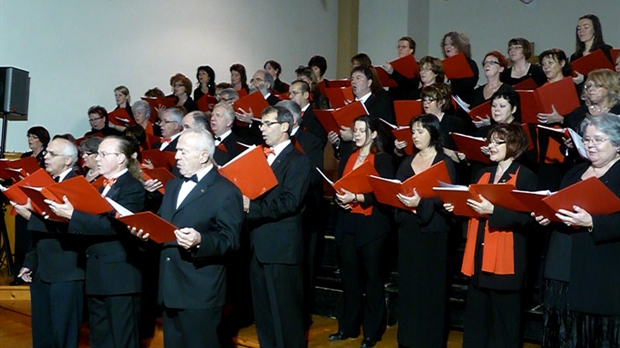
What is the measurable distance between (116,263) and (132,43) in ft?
17.3

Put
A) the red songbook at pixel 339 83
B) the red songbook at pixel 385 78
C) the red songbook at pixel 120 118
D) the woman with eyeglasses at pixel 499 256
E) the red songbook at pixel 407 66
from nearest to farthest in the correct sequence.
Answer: the woman with eyeglasses at pixel 499 256 < the red songbook at pixel 407 66 < the red songbook at pixel 385 78 < the red songbook at pixel 339 83 < the red songbook at pixel 120 118

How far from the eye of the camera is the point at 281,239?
13.1ft

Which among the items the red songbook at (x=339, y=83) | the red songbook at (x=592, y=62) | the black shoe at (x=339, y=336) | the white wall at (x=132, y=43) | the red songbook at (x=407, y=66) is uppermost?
the white wall at (x=132, y=43)

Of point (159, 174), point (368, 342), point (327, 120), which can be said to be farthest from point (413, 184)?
point (159, 174)

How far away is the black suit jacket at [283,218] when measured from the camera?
3.96m

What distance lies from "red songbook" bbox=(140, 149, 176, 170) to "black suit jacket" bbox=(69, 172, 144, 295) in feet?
3.65

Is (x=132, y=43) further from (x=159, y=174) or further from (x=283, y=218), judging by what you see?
(x=283, y=218)

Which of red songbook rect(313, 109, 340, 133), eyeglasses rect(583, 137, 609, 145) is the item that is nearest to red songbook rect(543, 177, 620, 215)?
eyeglasses rect(583, 137, 609, 145)

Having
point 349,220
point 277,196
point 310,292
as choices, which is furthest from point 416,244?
point 310,292

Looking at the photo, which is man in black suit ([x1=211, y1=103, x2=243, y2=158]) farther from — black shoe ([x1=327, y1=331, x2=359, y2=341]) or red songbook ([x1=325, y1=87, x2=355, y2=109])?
black shoe ([x1=327, y1=331, x2=359, y2=341])

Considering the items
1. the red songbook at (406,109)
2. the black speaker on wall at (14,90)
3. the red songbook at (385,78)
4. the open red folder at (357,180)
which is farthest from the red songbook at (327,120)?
the black speaker on wall at (14,90)

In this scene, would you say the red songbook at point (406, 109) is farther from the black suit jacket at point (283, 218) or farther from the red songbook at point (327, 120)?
the black suit jacket at point (283, 218)

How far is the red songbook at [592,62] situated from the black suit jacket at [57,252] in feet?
11.7

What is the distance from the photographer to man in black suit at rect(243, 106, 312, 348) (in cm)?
399
